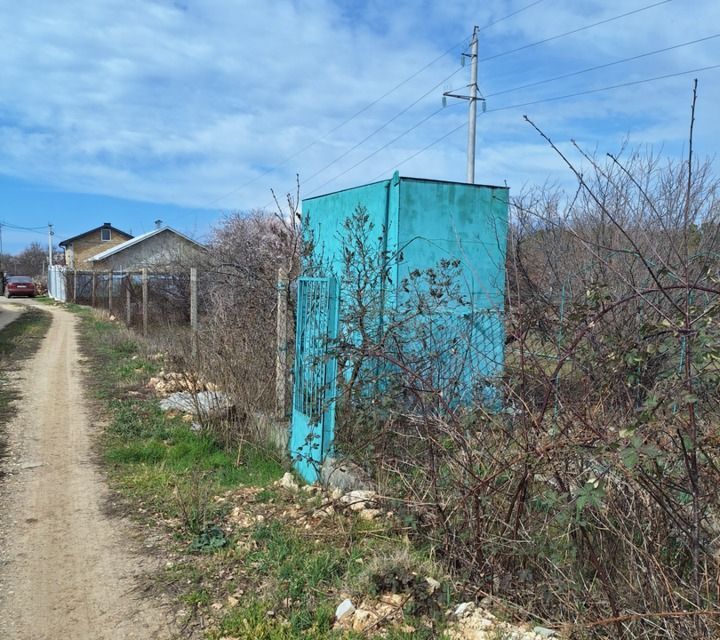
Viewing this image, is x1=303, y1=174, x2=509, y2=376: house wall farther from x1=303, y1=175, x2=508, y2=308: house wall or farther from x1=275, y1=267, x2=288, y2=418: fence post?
x1=275, y1=267, x2=288, y2=418: fence post

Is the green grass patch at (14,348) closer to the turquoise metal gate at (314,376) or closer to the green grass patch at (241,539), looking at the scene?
the green grass patch at (241,539)

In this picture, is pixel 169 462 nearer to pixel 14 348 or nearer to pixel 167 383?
pixel 167 383

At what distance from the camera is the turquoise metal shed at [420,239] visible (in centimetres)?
580

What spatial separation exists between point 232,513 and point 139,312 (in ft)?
46.1

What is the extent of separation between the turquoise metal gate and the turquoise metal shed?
0.01 metres

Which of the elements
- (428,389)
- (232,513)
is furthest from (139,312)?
(428,389)

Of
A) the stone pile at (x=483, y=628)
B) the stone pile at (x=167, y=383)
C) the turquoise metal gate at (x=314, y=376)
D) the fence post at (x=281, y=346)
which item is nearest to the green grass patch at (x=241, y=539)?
the stone pile at (x=483, y=628)

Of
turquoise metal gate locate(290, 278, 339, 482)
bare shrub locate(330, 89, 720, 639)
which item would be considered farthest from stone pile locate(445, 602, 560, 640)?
turquoise metal gate locate(290, 278, 339, 482)

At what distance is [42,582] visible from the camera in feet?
12.3

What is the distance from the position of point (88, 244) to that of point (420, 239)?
5591 cm

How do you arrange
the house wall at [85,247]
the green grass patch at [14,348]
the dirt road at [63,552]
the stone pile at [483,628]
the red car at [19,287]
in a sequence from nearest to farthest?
the stone pile at [483,628] < the dirt road at [63,552] < the green grass patch at [14,348] < the red car at [19,287] < the house wall at [85,247]

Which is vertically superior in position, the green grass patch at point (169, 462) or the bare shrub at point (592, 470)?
the bare shrub at point (592, 470)

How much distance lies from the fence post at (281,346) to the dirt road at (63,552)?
6.12 ft

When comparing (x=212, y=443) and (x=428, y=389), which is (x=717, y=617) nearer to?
(x=428, y=389)
